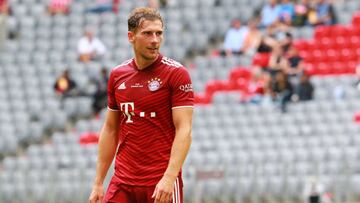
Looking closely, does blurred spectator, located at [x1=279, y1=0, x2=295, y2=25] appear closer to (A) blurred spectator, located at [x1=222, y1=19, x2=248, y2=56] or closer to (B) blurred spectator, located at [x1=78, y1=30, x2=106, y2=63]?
(A) blurred spectator, located at [x1=222, y1=19, x2=248, y2=56]

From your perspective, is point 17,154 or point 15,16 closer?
point 17,154

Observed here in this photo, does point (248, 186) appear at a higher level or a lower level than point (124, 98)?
→ lower

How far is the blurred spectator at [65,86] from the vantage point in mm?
22172

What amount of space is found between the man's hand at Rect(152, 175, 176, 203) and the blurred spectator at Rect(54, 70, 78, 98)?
14048 millimetres

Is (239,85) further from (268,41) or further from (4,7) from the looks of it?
(4,7)

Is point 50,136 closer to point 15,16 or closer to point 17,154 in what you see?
point 17,154

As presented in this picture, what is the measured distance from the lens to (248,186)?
18156 mm

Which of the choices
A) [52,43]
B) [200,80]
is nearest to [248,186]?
[200,80]

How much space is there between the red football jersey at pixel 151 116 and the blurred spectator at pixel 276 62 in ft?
39.1

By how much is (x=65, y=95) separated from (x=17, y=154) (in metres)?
1.56

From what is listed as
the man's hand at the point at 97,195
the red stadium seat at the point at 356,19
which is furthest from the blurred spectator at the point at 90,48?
the man's hand at the point at 97,195

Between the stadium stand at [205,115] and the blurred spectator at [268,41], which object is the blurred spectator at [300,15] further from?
the blurred spectator at [268,41]

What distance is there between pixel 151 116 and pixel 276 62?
1246cm

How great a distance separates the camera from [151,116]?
855cm
